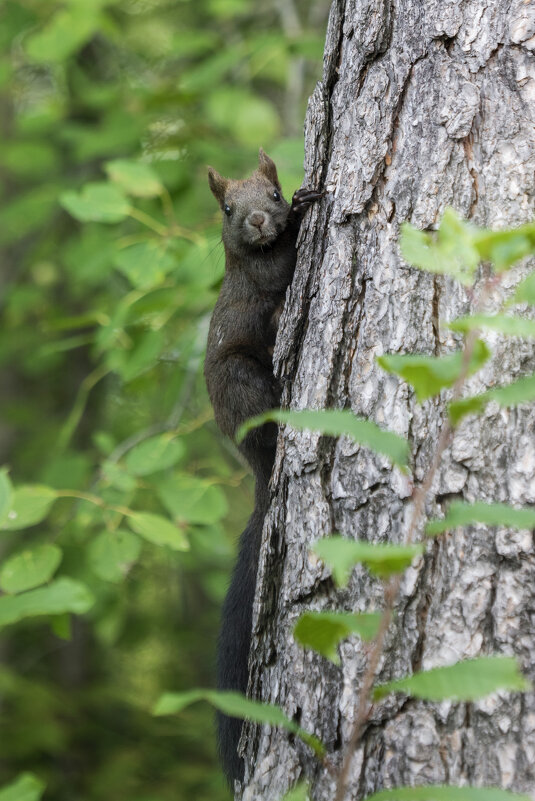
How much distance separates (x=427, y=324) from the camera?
136 cm

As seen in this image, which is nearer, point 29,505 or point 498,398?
point 498,398

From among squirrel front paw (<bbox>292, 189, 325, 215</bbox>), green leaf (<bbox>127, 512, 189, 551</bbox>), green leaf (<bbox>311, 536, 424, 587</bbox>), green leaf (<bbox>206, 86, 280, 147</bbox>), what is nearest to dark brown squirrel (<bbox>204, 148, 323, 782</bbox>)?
green leaf (<bbox>127, 512, 189, 551</bbox>)

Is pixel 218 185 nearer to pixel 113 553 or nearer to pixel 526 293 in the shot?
pixel 113 553

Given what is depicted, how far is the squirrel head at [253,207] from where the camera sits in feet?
7.60

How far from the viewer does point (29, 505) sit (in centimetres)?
223

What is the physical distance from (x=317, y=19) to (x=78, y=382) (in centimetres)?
256

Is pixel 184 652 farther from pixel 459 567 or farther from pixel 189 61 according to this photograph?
pixel 459 567

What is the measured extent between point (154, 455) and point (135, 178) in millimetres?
842

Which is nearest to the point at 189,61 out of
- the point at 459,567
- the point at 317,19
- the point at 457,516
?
the point at 317,19

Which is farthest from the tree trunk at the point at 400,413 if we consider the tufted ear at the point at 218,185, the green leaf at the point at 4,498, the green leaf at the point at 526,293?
the tufted ear at the point at 218,185

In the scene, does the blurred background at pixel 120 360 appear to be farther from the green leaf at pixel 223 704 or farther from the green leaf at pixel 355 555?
the green leaf at pixel 355 555

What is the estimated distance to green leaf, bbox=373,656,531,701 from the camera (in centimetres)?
77

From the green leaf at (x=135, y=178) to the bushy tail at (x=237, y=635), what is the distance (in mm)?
1098

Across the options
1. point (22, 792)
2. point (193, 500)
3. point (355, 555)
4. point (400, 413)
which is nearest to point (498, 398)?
point (355, 555)
